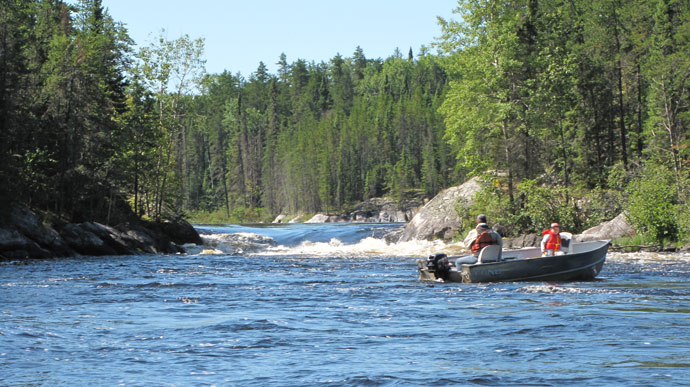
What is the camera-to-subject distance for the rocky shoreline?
30.4 m

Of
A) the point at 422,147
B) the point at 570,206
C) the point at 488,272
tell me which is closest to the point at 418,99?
the point at 422,147

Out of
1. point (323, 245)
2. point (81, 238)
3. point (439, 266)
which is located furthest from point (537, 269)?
point (323, 245)

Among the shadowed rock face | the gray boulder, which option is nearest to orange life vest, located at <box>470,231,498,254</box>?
the gray boulder

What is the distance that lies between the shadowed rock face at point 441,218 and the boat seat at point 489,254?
19662mm

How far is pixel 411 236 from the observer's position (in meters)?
42.4

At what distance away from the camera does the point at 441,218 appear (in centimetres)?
4138

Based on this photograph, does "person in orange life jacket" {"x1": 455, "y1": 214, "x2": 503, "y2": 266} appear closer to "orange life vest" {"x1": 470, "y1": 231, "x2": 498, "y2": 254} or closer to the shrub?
"orange life vest" {"x1": 470, "y1": 231, "x2": 498, "y2": 254}

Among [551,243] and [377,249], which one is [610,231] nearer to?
[377,249]

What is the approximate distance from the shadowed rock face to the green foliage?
10.3m

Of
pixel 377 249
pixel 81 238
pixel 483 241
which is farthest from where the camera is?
pixel 377 249

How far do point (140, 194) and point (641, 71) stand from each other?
33.0 metres

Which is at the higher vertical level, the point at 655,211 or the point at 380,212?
the point at 380,212

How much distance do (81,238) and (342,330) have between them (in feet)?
84.0

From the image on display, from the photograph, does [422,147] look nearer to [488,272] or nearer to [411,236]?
[411,236]
